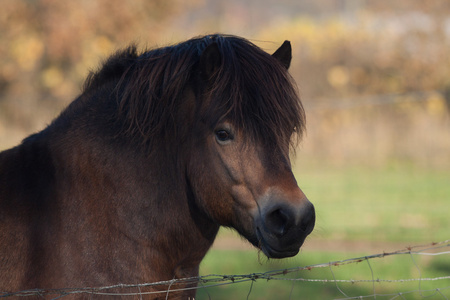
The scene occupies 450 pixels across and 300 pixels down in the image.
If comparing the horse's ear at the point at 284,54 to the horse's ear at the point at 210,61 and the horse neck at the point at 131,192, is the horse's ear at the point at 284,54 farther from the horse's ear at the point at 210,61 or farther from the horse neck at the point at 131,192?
the horse neck at the point at 131,192

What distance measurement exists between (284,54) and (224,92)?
61cm

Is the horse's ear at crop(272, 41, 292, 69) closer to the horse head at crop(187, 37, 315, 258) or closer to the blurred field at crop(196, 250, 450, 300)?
the horse head at crop(187, 37, 315, 258)

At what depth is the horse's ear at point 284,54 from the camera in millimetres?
3330

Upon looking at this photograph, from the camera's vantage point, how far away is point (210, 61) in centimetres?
297

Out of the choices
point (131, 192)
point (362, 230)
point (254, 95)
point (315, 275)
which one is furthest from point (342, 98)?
point (131, 192)

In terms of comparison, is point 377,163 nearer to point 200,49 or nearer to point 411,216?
point 411,216

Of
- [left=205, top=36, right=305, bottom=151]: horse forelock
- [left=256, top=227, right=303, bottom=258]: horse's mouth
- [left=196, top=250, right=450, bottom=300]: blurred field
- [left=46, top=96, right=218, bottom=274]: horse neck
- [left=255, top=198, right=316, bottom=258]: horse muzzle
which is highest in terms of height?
[left=205, top=36, right=305, bottom=151]: horse forelock

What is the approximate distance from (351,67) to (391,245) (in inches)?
736

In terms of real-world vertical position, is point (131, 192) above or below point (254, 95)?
below

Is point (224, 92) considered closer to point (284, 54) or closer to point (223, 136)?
point (223, 136)

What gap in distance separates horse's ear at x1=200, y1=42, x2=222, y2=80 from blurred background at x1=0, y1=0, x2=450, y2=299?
14.9 ft

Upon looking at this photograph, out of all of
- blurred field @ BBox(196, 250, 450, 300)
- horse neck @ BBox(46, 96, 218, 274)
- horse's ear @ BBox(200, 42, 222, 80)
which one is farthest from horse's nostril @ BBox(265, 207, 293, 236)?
blurred field @ BBox(196, 250, 450, 300)

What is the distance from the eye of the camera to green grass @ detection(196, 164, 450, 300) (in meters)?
7.26

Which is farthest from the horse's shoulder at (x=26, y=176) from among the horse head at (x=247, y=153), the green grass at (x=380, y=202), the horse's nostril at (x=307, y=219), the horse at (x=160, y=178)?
the green grass at (x=380, y=202)
